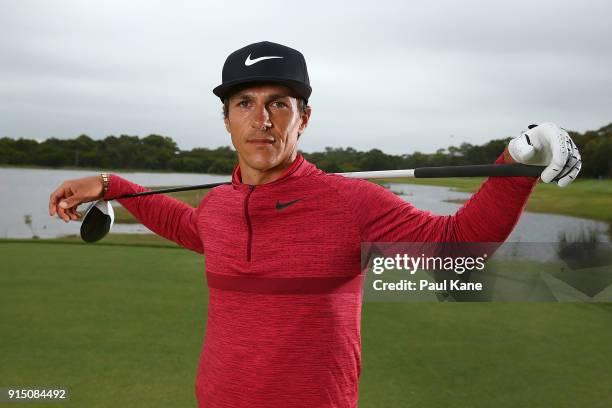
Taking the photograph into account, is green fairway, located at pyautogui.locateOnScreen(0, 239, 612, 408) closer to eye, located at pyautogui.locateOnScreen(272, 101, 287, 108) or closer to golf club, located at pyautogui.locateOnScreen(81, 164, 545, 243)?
golf club, located at pyautogui.locateOnScreen(81, 164, 545, 243)

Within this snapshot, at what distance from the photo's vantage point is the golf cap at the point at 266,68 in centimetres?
141

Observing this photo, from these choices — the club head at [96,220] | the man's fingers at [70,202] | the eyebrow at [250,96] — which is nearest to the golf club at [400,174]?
the club head at [96,220]

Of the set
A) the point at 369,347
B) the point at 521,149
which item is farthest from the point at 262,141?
the point at 369,347

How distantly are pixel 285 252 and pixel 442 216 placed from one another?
1.25 feet

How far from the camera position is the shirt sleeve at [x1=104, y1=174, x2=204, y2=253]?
6.07ft

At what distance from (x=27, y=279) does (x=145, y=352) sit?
232 cm

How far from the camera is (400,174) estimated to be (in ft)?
4.40

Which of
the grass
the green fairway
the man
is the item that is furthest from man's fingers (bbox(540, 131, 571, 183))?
the grass

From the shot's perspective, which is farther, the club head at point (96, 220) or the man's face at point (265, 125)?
the club head at point (96, 220)

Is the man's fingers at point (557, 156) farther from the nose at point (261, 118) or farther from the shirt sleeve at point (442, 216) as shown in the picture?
the nose at point (261, 118)

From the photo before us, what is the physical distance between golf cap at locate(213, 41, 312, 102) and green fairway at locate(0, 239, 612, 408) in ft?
5.34

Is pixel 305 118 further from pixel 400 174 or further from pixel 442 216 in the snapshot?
pixel 442 216

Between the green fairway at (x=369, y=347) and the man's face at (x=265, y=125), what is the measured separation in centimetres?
151

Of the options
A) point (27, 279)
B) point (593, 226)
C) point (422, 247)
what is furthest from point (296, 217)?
point (593, 226)
